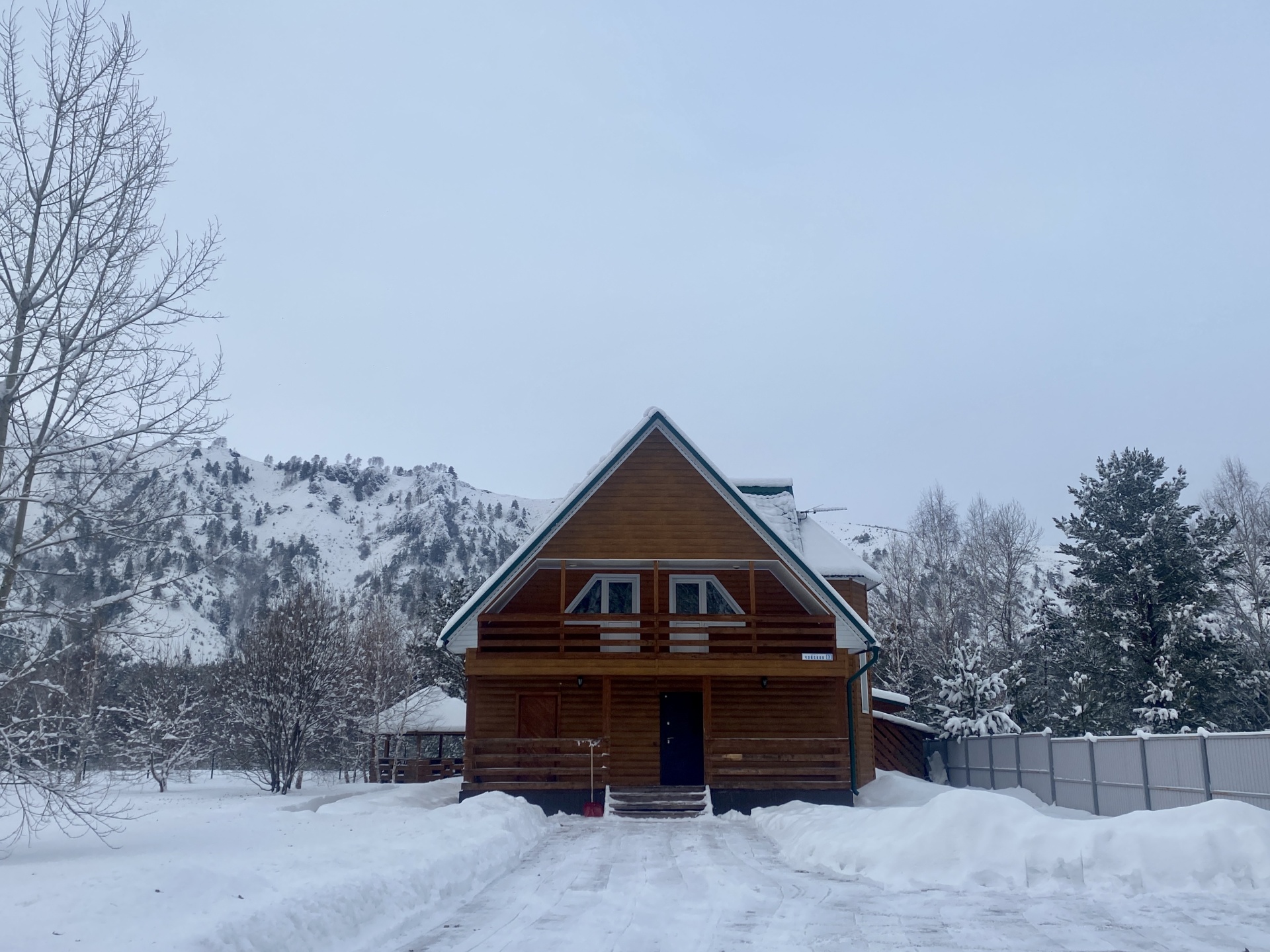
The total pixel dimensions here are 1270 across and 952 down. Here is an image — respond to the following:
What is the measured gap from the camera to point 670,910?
862 cm

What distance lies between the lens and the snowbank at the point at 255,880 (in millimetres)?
6371

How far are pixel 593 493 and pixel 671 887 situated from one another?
1220cm

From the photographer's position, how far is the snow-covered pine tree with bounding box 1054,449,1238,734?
26.0 metres

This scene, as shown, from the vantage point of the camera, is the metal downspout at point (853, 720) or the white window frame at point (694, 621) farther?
the metal downspout at point (853, 720)

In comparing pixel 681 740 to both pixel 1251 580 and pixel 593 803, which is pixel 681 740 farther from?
pixel 1251 580

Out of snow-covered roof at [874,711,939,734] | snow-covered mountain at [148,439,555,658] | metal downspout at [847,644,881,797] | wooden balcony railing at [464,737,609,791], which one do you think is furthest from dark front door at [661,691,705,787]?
snow-covered mountain at [148,439,555,658]

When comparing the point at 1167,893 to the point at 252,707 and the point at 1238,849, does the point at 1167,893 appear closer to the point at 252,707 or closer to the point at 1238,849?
the point at 1238,849

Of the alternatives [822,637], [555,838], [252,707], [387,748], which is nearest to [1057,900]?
[555,838]

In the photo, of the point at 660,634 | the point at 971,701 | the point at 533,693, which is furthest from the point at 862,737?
the point at 533,693

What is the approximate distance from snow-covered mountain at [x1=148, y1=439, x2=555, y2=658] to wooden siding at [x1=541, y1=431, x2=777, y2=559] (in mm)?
78864

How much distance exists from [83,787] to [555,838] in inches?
297

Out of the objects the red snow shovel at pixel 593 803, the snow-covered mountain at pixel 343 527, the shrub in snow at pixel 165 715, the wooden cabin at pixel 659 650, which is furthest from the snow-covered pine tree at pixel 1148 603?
the snow-covered mountain at pixel 343 527

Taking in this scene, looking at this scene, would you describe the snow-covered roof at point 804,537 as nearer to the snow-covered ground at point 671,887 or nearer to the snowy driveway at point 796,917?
the snow-covered ground at point 671,887

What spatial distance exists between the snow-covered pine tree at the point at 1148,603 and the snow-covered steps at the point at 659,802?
1397cm
